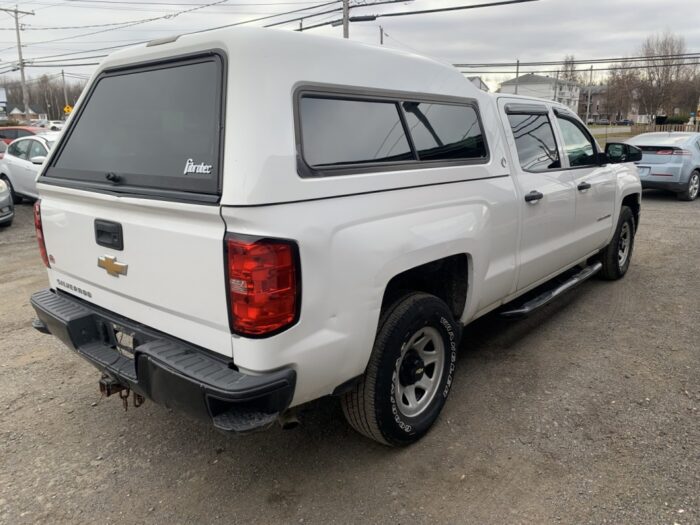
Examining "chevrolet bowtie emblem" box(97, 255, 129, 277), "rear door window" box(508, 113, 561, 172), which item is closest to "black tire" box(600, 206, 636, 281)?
"rear door window" box(508, 113, 561, 172)

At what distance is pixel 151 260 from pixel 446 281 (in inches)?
69.7

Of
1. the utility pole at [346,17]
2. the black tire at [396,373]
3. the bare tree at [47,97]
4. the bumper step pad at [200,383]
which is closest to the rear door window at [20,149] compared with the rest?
the bumper step pad at [200,383]

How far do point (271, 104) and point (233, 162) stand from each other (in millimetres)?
291

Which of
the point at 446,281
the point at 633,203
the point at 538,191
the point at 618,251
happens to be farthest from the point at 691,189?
the point at 446,281

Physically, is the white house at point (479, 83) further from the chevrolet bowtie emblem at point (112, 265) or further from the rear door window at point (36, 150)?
the rear door window at point (36, 150)

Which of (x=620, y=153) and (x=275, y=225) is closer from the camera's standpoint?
(x=275, y=225)

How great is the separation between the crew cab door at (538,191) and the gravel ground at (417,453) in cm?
74

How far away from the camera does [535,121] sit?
4184mm

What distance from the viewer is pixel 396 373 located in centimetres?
280

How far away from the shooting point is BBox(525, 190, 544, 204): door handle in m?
3.71

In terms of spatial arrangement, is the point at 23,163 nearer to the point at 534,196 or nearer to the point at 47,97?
the point at 534,196

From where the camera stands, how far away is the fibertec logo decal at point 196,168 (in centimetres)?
224

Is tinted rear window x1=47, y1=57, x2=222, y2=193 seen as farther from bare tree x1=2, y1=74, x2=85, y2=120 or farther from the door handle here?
bare tree x1=2, y1=74, x2=85, y2=120

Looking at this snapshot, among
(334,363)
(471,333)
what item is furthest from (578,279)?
(334,363)
